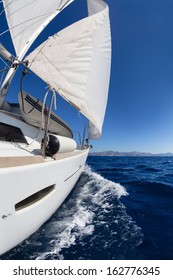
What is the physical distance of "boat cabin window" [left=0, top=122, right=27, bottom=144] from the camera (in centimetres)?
371

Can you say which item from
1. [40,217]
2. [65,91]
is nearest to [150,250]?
[40,217]

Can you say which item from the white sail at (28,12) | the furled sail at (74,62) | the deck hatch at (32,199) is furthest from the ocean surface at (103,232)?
the white sail at (28,12)

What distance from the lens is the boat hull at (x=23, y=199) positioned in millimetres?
1966

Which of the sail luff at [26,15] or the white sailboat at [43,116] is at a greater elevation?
the sail luff at [26,15]

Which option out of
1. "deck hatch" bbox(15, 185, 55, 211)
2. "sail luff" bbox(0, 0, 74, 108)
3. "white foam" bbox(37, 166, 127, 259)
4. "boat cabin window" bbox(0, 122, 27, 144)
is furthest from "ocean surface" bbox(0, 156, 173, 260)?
"sail luff" bbox(0, 0, 74, 108)

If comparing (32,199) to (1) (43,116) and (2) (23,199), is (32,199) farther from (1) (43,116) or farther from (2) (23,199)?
(1) (43,116)

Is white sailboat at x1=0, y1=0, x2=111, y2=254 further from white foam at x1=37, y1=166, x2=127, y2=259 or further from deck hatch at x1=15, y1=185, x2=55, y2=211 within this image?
white foam at x1=37, y1=166, x2=127, y2=259

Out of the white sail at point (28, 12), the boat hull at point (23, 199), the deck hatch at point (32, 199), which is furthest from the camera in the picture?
the white sail at point (28, 12)

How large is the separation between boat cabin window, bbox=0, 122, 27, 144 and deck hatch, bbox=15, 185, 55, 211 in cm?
146

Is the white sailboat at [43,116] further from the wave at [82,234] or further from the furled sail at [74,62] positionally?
the wave at [82,234]

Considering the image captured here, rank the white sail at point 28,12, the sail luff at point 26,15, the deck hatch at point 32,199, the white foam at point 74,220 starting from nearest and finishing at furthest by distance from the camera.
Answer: the deck hatch at point 32,199 < the white foam at point 74,220 < the sail luff at point 26,15 < the white sail at point 28,12

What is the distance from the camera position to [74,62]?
4.54 meters

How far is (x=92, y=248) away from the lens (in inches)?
104
